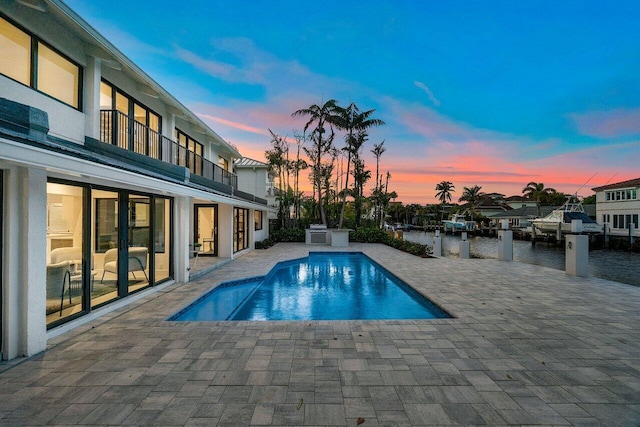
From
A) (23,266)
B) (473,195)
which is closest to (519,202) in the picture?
(473,195)

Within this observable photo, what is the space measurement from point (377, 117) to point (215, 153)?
13.7 m

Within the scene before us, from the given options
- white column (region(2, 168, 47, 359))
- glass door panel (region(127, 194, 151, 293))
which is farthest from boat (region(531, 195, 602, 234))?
white column (region(2, 168, 47, 359))

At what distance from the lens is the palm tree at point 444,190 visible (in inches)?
2707

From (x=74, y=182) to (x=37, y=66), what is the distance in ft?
7.33

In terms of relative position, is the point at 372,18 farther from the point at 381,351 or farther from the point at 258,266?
the point at 381,351

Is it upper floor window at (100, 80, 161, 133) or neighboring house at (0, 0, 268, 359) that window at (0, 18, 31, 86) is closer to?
neighboring house at (0, 0, 268, 359)

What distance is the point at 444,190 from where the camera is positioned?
69.1 meters

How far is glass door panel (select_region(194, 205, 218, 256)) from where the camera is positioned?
1218cm

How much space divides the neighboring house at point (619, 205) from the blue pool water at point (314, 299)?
32.6m

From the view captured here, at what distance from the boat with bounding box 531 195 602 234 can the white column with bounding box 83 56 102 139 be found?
1462 inches

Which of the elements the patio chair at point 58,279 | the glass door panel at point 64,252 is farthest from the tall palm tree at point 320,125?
the patio chair at point 58,279

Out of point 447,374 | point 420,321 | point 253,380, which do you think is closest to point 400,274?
point 420,321

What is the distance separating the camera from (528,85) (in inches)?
613

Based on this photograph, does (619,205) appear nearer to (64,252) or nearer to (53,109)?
(64,252)
